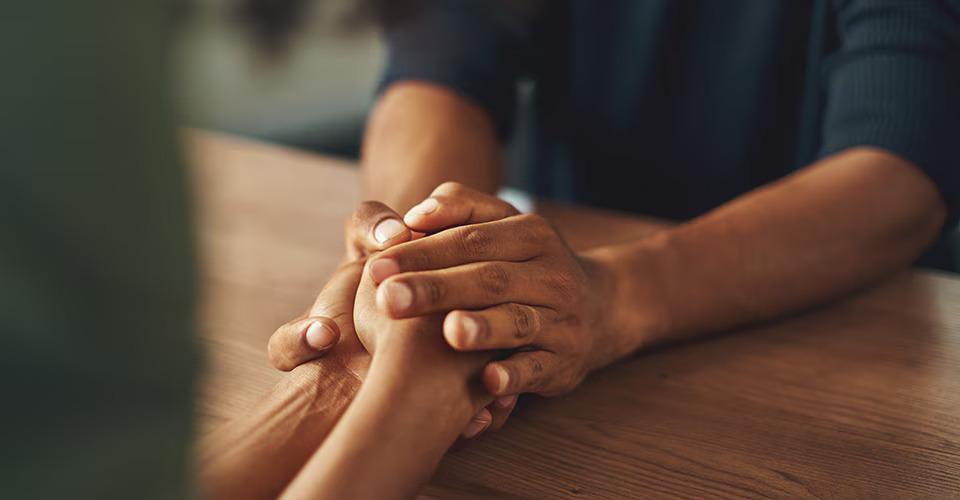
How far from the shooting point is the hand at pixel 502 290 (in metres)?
0.54

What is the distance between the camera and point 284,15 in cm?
63

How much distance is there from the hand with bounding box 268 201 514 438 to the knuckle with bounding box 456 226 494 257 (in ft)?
0.16

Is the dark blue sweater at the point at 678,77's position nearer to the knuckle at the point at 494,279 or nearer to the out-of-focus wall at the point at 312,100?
the knuckle at the point at 494,279

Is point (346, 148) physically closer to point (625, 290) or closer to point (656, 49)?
point (656, 49)

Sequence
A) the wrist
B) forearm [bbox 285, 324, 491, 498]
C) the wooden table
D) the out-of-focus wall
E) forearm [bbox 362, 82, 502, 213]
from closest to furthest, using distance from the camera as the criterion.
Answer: forearm [bbox 285, 324, 491, 498] → the wooden table → the wrist → forearm [bbox 362, 82, 502, 213] → the out-of-focus wall

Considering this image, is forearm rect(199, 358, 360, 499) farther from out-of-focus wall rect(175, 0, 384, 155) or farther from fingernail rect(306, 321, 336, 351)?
out-of-focus wall rect(175, 0, 384, 155)

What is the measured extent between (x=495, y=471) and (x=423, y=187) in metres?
0.36

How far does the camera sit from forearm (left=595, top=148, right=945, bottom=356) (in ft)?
2.37

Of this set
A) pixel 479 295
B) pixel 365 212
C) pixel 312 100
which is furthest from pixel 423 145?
pixel 312 100

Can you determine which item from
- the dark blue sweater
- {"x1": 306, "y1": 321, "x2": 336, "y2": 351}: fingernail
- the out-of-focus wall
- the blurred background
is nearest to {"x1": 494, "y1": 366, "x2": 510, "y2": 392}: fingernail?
{"x1": 306, "y1": 321, "x2": 336, "y2": 351}: fingernail

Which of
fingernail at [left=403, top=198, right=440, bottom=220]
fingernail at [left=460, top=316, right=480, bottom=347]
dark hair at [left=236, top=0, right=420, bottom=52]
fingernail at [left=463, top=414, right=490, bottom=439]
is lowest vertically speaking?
fingernail at [left=463, top=414, right=490, bottom=439]

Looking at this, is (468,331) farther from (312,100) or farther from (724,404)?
(312,100)

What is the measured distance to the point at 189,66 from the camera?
250 mm

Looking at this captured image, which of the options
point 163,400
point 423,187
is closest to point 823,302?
point 423,187
